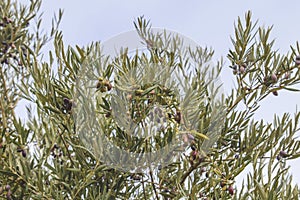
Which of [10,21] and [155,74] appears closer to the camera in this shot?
[155,74]

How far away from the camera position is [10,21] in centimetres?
328

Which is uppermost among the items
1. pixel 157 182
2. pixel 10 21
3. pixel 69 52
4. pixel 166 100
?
pixel 10 21

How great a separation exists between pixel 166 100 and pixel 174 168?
1.01 ft

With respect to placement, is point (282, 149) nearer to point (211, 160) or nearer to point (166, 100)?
point (211, 160)

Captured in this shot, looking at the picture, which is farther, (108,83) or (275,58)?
(275,58)

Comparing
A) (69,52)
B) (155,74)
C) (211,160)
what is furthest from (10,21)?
(211,160)

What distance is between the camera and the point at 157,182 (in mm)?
2020

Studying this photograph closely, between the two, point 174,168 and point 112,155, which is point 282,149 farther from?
point 112,155

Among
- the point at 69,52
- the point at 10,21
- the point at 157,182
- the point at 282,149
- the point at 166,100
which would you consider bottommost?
the point at 157,182

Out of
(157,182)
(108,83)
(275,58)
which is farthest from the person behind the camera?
(275,58)

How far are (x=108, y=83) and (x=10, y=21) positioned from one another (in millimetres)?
1665

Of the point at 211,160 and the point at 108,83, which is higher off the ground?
the point at 108,83

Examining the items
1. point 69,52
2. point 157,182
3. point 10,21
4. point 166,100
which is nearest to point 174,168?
point 157,182

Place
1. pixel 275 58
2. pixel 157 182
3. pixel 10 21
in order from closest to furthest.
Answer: pixel 157 182 → pixel 275 58 → pixel 10 21
